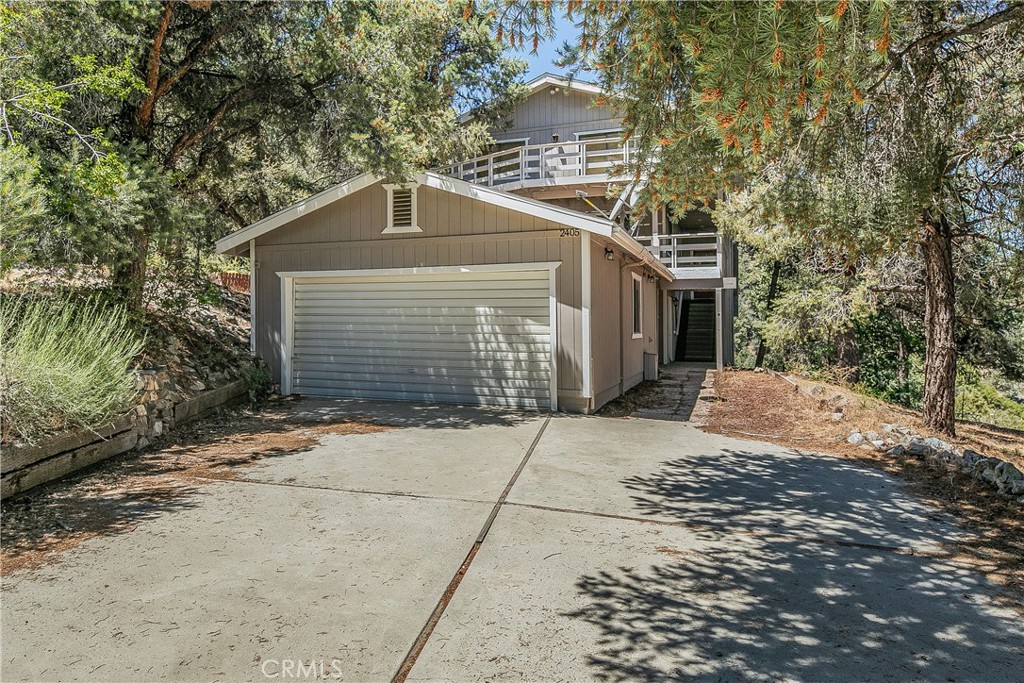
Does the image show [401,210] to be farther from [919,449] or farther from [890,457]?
[919,449]

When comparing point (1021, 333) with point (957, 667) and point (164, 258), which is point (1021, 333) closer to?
point (957, 667)

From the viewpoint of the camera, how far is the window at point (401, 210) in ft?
29.8

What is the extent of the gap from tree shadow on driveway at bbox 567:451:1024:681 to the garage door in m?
4.33

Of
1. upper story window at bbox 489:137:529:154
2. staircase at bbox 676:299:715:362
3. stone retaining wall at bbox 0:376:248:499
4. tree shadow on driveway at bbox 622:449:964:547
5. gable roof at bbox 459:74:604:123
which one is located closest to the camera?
tree shadow on driveway at bbox 622:449:964:547

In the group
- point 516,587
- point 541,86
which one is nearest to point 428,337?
point 516,587

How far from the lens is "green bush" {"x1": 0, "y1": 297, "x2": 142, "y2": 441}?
468cm

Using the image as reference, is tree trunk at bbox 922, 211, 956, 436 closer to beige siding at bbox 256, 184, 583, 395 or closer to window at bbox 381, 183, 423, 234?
beige siding at bbox 256, 184, 583, 395

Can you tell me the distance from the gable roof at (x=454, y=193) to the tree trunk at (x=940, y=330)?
396cm

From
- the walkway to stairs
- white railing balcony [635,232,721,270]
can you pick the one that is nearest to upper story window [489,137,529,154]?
white railing balcony [635,232,721,270]

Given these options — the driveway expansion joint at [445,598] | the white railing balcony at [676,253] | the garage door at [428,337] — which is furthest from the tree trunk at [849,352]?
the driveway expansion joint at [445,598]

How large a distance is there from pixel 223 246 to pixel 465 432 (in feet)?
18.8

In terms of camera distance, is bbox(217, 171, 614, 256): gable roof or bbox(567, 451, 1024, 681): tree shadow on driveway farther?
bbox(217, 171, 614, 256): gable roof

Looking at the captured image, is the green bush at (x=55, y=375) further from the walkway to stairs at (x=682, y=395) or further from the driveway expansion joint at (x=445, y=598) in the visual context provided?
the walkway to stairs at (x=682, y=395)

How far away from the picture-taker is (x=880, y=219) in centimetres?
621
